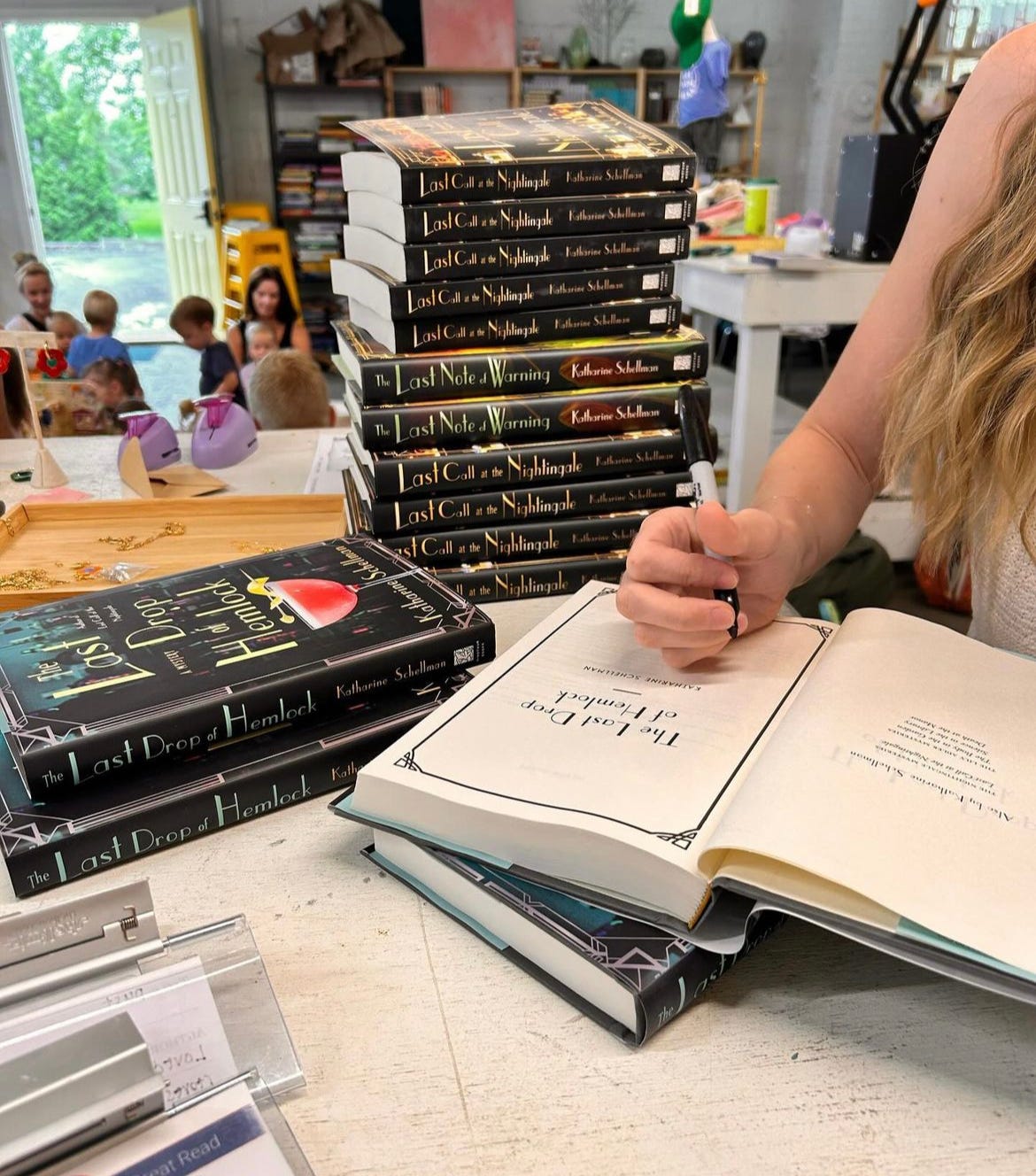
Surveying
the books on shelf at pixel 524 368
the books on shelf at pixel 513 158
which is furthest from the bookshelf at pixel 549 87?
the books on shelf at pixel 524 368

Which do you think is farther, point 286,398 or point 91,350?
point 91,350

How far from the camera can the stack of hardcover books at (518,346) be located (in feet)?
2.61

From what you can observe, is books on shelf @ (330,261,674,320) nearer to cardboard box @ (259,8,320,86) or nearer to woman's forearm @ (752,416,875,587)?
woman's forearm @ (752,416,875,587)

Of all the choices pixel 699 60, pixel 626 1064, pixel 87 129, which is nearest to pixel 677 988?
pixel 626 1064

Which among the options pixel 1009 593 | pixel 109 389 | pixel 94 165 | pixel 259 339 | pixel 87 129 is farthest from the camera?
pixel 94 165

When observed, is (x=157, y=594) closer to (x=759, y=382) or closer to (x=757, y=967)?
(x=757, y=967)

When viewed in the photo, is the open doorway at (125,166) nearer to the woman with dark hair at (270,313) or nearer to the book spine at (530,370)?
the woman with dark hair at (270,313)

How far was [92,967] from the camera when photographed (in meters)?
0.37

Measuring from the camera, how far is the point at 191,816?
1.66ft

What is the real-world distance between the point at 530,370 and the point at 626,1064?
588 millimetres

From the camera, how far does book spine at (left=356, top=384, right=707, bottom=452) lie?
80 cm

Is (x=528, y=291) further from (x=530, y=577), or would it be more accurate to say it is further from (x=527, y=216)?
(x=530, y=577)

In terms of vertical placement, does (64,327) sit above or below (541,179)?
below

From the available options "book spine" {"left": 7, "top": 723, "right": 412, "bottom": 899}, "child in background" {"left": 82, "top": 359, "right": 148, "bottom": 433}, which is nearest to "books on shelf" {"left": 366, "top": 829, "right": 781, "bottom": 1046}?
"book spine" {"left": 7, "top": 723, "right": 412, "bottom": 899}
